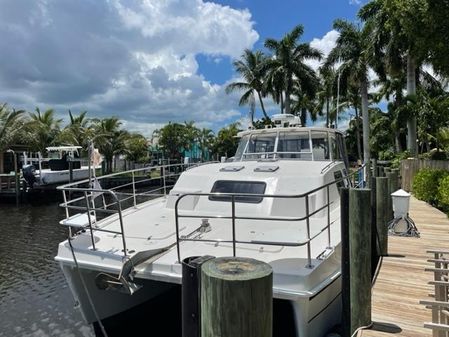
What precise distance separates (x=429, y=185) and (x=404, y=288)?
983 centimetres

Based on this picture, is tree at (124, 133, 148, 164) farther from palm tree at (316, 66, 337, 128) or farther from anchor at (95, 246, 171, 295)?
anchor at (95, 246, 171, 295)

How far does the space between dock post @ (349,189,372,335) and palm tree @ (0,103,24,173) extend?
28.9 meters

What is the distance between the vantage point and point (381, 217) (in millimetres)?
7203

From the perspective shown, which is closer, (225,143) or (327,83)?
(327,83)

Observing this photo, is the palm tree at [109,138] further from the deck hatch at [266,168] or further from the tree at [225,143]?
the deck hatch at [266,168]

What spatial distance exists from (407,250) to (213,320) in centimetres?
631

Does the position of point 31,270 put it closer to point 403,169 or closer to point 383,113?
point 403,169

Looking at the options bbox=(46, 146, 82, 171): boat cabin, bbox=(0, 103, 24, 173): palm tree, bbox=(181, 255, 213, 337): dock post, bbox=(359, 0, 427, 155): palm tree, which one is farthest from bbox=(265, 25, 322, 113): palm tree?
bbox=(181, 255, 213, 337): dock post

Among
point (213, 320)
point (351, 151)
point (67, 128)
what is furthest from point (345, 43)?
point (213, 320)

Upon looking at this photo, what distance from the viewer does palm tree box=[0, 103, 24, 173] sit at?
1099 inches

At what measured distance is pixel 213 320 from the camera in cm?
220

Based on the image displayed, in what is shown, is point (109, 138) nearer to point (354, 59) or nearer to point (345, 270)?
point (354, 59)

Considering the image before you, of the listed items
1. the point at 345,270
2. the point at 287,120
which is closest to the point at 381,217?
the point at 345,270

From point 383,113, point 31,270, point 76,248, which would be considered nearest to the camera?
point 76,248
